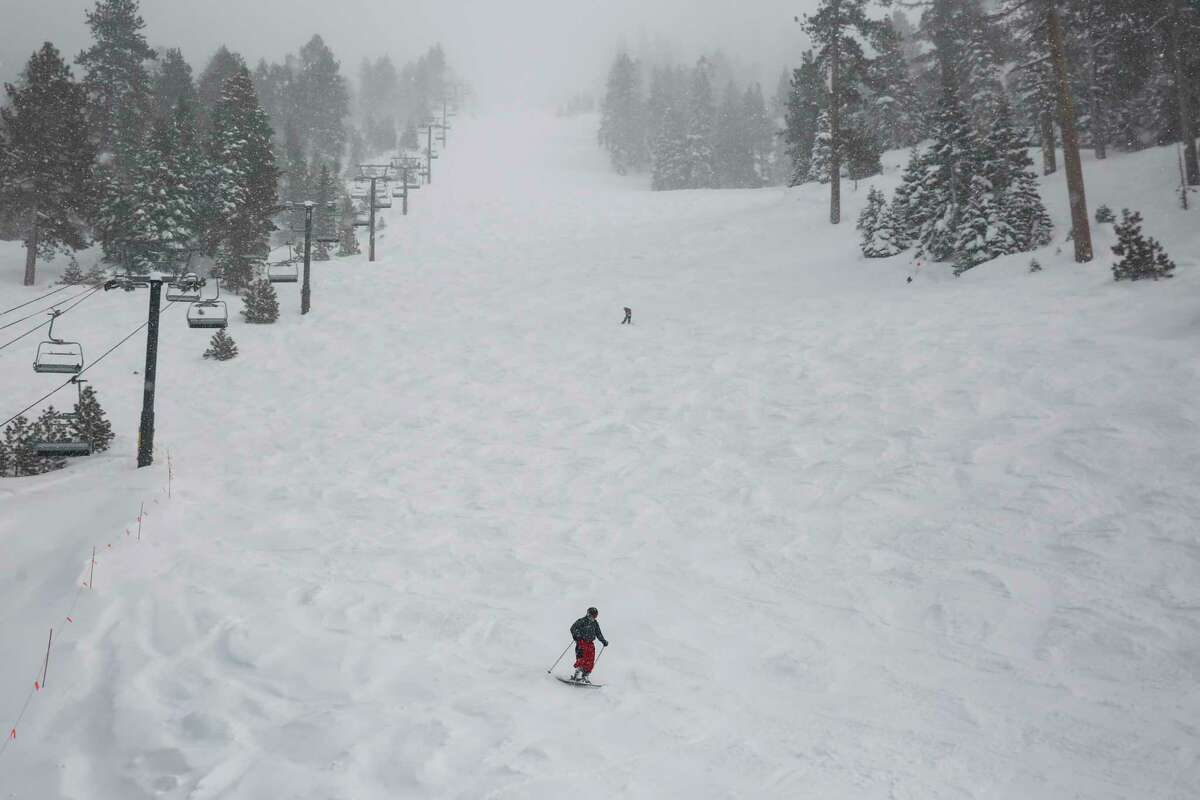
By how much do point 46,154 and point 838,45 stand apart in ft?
136

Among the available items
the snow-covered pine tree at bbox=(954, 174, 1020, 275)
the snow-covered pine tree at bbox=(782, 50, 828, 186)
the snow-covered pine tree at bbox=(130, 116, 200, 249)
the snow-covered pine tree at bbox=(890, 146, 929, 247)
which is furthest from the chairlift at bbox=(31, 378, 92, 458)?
the snow-covered pine tree at bbox=(782, 50, 828, 186)

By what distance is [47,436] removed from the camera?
15.9 metres

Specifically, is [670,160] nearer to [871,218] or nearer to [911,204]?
[871,218]

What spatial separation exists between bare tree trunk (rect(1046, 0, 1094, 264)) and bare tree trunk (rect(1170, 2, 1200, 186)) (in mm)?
7236

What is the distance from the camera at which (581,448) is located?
15.7 m

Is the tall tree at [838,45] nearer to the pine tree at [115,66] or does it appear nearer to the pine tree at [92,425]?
the pine tree at [92,425]

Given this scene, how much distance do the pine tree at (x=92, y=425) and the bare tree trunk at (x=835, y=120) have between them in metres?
31.1

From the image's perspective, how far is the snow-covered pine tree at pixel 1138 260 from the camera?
1567cm

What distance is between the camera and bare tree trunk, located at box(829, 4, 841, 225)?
31.7 meters

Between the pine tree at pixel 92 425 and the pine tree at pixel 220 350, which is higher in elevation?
the pine tree at pixel 220 350

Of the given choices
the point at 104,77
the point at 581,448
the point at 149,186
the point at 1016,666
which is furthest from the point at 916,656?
the point at 104,77

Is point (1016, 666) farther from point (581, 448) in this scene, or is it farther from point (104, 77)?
point (104, 77)

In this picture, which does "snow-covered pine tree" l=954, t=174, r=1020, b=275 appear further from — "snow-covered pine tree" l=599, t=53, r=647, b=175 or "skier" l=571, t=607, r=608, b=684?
"snow-covered pine tree" l=599, t=53, r=647, b=175

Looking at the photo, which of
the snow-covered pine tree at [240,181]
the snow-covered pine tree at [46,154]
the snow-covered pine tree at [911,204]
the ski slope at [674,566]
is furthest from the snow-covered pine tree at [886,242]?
the snow-covered pine tree at [46,154]
